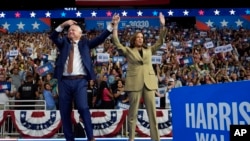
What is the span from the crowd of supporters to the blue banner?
31 centimetres

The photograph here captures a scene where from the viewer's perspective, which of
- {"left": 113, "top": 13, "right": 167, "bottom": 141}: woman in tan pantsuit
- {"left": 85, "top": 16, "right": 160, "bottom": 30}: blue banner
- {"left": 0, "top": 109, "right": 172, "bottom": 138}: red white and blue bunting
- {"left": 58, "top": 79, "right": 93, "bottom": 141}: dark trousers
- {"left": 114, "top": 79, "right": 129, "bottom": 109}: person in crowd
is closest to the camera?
{"left": 58, "top": 79, "right": 93, "bottom": 141}: dark trousers

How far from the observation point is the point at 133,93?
13.1 feet

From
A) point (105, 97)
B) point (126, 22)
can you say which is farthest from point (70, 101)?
point (126, 22)

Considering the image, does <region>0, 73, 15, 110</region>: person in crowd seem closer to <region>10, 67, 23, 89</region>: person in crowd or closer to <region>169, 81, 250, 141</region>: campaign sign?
<region>10, 67, 23, 89</region>: person in crowd

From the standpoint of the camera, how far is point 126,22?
14172 millimetres

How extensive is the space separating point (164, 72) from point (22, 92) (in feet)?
12.2

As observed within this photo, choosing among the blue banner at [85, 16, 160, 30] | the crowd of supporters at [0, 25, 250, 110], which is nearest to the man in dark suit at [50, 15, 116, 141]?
the crowd of supporters at [0, 25, 250, 110]

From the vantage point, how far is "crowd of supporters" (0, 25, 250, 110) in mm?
7816

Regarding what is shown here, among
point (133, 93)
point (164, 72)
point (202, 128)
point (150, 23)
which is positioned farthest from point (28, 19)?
point (202, 128)

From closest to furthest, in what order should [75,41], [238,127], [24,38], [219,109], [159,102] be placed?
[238,127]
[219,109]
[75,41]
[159,102]
[24,38]

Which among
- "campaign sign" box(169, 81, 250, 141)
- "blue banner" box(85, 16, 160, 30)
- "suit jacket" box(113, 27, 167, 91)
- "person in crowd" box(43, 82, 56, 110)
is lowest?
"person in crowd" box(43, 82, 56, 110)

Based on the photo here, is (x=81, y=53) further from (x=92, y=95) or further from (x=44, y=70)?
(x=44, y=70)

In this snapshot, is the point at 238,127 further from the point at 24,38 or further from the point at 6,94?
the point at 24,38

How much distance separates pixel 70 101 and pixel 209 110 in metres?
1.90
